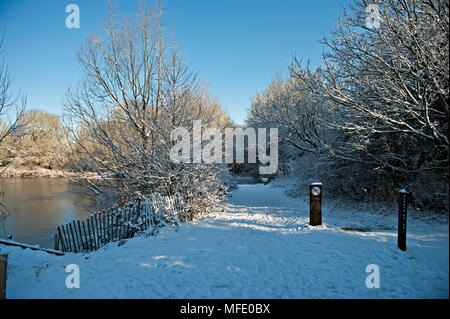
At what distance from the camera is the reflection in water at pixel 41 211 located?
10.3 m

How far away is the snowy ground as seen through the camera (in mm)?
3162

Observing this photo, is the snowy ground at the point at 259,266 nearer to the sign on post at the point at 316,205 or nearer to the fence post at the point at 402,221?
the fence post at the point at 402,221

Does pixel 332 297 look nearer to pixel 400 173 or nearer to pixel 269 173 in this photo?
pixel 400 173

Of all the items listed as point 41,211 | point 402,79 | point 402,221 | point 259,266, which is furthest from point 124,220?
point 41,211

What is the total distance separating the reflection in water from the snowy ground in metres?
4.52

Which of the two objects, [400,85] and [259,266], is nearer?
[259,266]

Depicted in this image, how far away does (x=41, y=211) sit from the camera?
1434cm

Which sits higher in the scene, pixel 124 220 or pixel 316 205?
pixel 316 205

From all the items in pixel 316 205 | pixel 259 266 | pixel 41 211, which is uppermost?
pixel 316 205

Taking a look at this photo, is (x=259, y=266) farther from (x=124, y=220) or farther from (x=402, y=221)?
(x=124, y=220)

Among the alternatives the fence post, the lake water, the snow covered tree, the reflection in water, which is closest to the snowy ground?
the fence post

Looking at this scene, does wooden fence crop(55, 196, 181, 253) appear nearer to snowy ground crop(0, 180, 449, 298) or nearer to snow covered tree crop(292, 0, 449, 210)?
snowy ground crop(0, 180, 449, 298)

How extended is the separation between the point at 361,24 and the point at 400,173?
16.0 feet

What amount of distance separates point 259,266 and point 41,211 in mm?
15789
